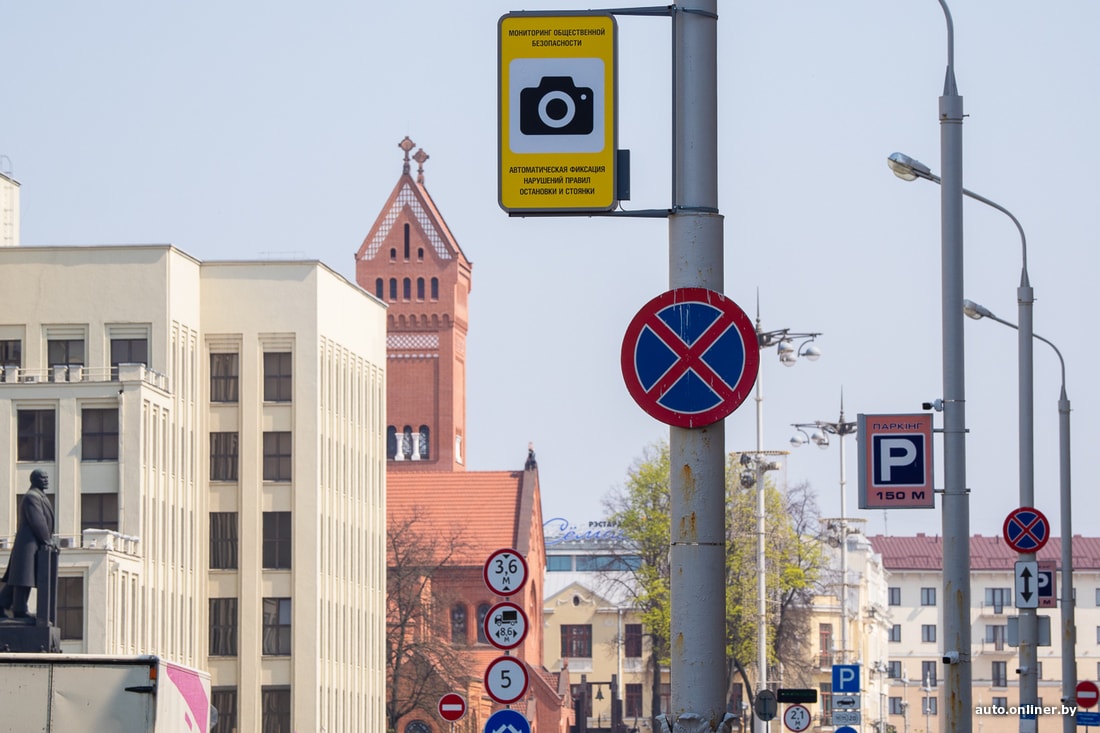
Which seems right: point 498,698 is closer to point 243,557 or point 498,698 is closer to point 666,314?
point 666,314

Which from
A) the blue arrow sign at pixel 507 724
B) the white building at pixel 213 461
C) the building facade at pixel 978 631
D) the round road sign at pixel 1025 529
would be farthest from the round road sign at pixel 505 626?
the building facade at pixel 978 631

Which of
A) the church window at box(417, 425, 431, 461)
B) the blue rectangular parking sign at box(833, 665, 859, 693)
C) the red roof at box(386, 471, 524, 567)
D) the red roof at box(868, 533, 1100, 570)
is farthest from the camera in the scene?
the red roof at box(868, 533, 1100, 570)

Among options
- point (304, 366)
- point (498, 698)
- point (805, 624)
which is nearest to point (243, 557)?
point (304, 366)

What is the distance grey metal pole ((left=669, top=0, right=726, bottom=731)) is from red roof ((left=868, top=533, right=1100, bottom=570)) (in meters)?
156

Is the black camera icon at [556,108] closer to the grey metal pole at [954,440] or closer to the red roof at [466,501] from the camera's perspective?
the grey metal pole at [954,440]

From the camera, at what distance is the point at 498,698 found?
21.5 m

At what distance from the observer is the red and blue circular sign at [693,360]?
955 centimetres

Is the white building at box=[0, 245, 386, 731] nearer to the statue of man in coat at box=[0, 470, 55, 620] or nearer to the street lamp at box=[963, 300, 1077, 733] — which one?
the statue of man in coat at box=[0, 470, 55, 620]

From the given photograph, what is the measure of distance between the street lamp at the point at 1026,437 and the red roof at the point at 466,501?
85.2 m

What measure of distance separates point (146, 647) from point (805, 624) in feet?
100

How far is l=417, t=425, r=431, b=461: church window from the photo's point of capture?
126438mm

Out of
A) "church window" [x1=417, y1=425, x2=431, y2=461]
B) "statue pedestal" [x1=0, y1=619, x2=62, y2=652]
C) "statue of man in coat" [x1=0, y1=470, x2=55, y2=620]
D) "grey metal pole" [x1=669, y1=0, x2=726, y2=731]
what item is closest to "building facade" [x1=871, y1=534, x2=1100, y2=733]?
"church window" [x1=417, y1=425, x2=431, y2=461]

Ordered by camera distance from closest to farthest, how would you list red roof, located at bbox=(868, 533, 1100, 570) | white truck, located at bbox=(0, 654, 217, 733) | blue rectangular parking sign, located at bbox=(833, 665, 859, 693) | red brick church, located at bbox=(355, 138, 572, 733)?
white truck, located at bbox=(0, 654, 217, 733)
blue rectangular parking sign, located at bbox=(833, 665, 859, 693)
red brick church, located at bbox=(355, 138, 572, 733)
red roof, located at bbox=(868, 533, 1100, 570)

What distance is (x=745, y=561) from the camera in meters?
81.6
